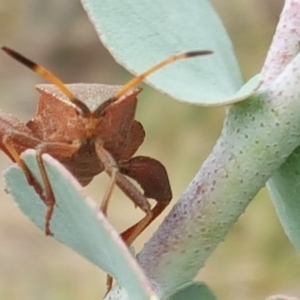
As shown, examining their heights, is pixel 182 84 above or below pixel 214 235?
above

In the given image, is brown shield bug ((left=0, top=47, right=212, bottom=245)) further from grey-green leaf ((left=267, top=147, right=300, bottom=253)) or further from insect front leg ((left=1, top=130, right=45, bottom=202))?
grey-green leaf ((left=267, top=147, right=300, bottom=253))

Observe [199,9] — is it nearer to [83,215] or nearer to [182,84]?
[182,84]

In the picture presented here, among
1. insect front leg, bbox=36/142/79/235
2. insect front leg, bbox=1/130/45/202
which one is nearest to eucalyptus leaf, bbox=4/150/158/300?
insect front leg, bbox=36/142/79/235

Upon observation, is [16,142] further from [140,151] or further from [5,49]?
[140,151]

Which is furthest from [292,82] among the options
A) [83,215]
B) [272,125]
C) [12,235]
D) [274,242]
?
[12,235]

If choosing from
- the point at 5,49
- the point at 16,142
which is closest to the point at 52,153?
the point at 16,142

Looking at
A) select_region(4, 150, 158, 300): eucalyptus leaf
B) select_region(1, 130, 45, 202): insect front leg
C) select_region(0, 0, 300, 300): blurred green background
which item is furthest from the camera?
select_region(0, 0, 300, 300): blurred green background
